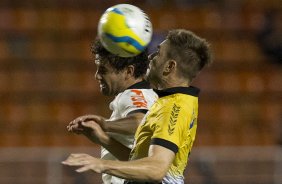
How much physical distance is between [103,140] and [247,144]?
483 centimetres

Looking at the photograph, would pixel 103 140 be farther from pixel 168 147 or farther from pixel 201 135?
pixel 201 135

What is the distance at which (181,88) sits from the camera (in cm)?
400

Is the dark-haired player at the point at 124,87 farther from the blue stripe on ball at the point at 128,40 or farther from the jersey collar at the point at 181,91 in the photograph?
the jersey collar at the point at 181,91

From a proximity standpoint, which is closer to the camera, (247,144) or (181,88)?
(181,88)

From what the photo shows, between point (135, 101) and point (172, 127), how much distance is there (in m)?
0.83

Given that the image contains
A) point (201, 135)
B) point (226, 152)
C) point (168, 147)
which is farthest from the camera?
point (201, 135)

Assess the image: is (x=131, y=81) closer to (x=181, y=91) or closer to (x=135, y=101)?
(x=135, y=101)

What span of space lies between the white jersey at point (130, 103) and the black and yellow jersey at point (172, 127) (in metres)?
0.49

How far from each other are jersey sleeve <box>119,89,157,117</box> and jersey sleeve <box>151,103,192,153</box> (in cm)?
66

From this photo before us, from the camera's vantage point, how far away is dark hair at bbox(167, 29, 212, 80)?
402cm

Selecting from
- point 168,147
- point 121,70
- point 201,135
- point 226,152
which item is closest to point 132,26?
point 121,70

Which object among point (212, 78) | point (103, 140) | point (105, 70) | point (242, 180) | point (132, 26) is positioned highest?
point (132, 26)

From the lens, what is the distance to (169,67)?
159 inches

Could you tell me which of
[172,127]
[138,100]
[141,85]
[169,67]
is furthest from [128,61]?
[172,127]
